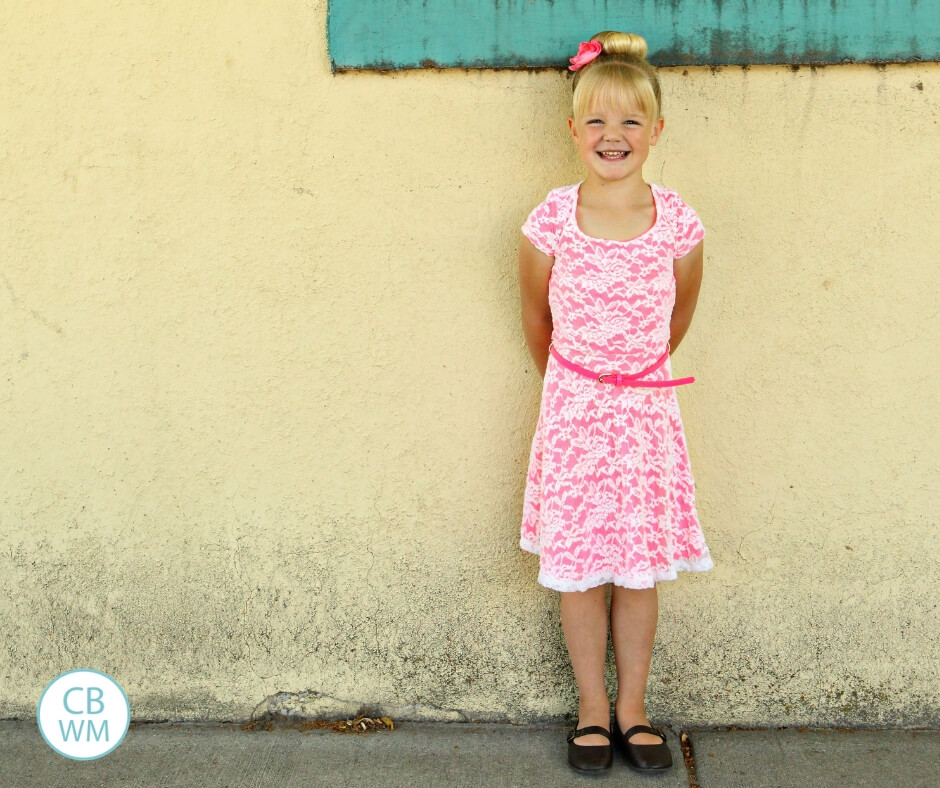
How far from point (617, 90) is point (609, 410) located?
0.75 meters

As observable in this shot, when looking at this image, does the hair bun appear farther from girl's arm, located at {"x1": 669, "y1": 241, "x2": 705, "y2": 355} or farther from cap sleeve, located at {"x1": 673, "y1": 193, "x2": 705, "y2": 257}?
girl's arm, located at {"x1": 669, "y1": 241, "x2": 705, "y2": 355}

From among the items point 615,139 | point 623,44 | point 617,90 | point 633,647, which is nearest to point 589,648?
point 633,647

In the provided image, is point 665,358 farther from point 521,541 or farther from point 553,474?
point 521,541

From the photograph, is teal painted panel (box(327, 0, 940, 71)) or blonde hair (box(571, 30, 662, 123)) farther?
teal painted panel (box(327, 0, 940, 71))

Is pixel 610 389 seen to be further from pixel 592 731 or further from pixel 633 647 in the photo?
pixel 592 731

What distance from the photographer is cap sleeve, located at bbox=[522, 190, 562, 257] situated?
2195mm

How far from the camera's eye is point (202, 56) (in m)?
2.33

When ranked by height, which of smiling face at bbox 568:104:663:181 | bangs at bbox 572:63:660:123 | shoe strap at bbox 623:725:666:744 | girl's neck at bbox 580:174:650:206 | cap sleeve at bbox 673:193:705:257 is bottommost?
shoe strap at bbox 623:725:666:744

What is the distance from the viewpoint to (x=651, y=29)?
2.24m

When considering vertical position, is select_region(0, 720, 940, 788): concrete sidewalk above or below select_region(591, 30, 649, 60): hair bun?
below

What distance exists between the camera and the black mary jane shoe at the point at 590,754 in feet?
7.57

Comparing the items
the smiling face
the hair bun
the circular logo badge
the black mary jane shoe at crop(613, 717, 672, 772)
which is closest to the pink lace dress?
the smiling face

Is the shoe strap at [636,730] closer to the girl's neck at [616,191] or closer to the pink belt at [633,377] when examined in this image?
the pink belt at [633,377]

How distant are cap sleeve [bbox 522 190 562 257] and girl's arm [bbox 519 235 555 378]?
23mm
